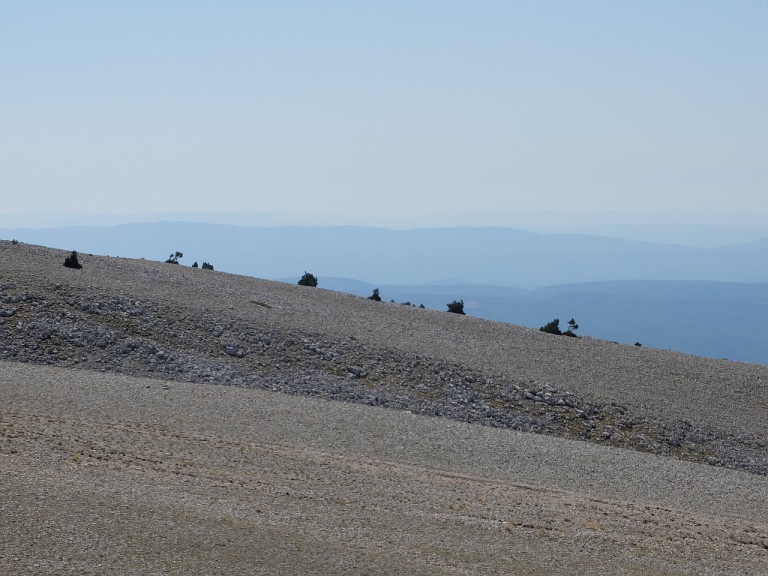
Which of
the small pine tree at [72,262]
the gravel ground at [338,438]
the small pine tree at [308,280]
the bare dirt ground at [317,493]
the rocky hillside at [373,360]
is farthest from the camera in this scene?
the small pine tree at [308,280]

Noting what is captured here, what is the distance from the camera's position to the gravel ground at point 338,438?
14891mm

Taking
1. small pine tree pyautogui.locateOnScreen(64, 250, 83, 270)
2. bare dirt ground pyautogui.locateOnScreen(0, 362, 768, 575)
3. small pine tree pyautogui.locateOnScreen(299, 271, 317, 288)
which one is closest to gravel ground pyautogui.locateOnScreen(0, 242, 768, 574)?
bare dirt ground pyautogui.locateOnScreen(0, 362, 768, 575)

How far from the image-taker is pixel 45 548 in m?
13.4


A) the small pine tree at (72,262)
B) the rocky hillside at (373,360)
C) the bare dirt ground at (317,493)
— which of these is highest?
the small pine tree at (72,262)

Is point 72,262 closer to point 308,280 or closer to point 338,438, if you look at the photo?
point 308,280

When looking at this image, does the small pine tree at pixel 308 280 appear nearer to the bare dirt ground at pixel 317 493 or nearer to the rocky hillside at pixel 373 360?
the rocky hillside at pixel 373 360

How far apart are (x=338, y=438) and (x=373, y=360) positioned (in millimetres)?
8513

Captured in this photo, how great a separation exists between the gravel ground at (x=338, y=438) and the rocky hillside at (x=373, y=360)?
0.36ft

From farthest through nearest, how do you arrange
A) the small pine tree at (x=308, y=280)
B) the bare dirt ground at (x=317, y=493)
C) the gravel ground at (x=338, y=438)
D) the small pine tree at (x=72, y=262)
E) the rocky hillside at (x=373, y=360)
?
the small pine tree at (x=308, y=280)
the small pine tree at (x=72, y=262)
the rocky hillside at (x=373, y=360)
the gravel ground at (x=338, y=438)
the bare dirt ground at (x=317, y=493)

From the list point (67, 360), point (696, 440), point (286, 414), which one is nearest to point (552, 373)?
point (696, 440)

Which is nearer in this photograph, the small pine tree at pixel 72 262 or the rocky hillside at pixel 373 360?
the rocky hillside at pixel 373 360

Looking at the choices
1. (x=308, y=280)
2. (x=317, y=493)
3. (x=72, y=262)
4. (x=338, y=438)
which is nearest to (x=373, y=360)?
(x=338, y=438)

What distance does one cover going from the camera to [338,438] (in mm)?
23547

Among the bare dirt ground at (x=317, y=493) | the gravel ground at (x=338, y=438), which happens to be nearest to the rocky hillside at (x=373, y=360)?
the gravel ground at (x=338, y=438)
